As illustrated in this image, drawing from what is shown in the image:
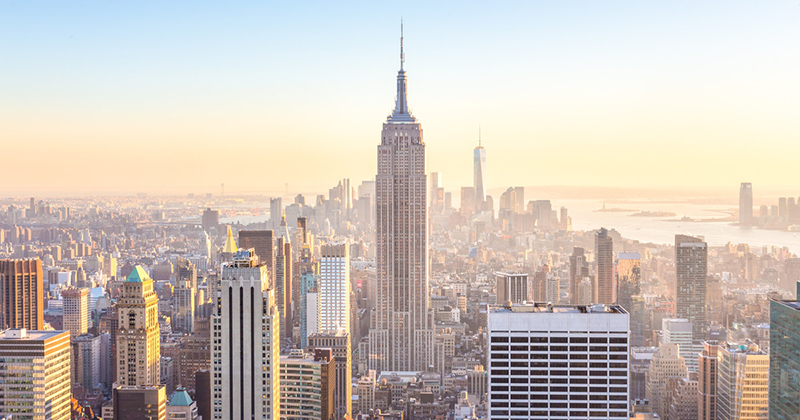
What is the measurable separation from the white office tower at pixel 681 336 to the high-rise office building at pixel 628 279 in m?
1.00

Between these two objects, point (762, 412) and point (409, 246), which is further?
point (409, 246)

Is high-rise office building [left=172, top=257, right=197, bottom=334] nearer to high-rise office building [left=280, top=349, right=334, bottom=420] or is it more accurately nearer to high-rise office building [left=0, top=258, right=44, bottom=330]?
high-rise office building [left=0, top=258, right=44, bottom=330]

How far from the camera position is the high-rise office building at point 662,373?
15.6 meters

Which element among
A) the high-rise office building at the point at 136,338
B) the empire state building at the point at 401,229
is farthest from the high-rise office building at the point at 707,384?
the empire state building at the point at 401,229

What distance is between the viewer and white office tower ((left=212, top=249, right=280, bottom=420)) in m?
11.4

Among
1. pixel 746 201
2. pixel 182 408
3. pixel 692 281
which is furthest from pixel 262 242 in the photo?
pixel 746 201

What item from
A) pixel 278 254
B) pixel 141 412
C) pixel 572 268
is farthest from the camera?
pixel 278 254

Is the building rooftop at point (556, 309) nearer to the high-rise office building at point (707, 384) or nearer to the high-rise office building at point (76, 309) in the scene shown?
the high-rise office building at point (707, 384)

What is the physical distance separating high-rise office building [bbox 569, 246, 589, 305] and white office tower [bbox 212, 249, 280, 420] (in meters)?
11.2

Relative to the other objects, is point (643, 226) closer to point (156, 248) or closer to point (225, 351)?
point (225, 351)

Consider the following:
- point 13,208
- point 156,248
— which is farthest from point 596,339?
point 156,248

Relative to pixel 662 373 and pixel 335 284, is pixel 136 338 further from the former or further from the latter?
pixel 662 373

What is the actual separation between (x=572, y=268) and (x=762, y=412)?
33.6ft

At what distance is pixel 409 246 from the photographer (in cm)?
2919
